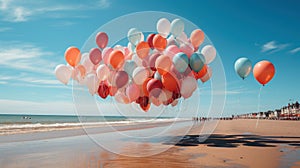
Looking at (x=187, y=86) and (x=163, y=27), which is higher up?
(x=163, y=27)

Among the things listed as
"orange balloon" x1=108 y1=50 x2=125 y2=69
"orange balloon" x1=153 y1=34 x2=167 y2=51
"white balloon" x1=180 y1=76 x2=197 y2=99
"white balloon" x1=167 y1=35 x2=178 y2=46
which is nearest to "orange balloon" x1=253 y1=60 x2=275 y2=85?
"white balloon" x1=180 y1=76 x2=197 y2=99

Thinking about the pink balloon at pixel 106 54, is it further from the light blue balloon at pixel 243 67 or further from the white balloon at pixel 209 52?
the light blue balloon at pixel 243 67

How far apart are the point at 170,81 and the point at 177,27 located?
203 centimetres

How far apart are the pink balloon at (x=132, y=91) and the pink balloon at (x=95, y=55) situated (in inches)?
57.5

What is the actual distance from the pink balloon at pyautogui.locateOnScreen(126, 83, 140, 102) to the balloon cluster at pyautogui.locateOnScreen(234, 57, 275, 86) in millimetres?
3519

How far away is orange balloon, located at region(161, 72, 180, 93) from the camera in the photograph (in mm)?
7492

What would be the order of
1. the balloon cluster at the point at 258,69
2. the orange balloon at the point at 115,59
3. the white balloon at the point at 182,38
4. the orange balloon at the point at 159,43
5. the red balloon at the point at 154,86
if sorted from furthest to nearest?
1. the white balloon at the point at 182,38
2. the balloon cluster at the point at 258,69
3. the orange balloon at the point at 159,43
4. the orange balloon at the point at 115,59
5. the red balloon at the point at 154,86

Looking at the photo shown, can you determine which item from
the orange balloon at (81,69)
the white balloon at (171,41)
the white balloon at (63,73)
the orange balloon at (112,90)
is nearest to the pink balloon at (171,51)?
the white balloon at (171,41)

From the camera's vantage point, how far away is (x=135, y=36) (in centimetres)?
842

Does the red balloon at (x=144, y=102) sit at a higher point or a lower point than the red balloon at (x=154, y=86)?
lower

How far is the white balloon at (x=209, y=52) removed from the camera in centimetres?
847

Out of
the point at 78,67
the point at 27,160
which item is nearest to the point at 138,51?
the point at 78,67

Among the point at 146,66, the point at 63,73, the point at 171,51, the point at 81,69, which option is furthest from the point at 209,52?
the point at 63,73

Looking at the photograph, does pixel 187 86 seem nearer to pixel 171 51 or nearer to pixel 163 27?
pixel 171 51
